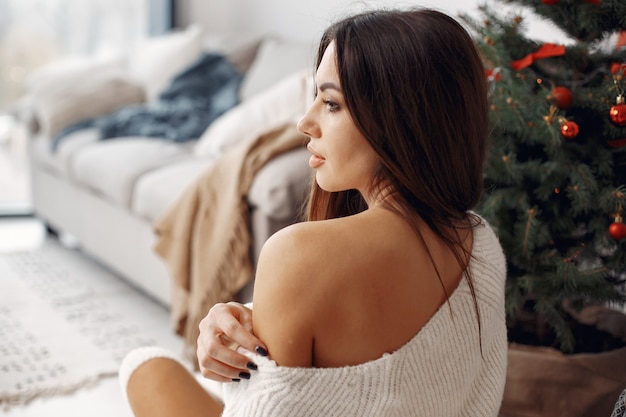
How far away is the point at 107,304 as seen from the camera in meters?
3.03

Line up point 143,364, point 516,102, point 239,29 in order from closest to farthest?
point 143,364, point 516,102, point 239,29

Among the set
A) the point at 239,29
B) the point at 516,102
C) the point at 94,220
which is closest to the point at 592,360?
the point at 516,102

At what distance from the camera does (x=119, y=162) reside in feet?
10.2

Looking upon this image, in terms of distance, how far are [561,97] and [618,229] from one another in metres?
0.30

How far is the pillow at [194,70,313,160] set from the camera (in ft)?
9.86

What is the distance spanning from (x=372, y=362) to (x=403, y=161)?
0.25 meters

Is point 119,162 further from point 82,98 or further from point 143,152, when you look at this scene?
point 82,98

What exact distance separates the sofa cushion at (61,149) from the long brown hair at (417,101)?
276 centimetres

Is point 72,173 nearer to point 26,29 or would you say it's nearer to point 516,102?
point 26,29

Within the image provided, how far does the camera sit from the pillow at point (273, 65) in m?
3.43

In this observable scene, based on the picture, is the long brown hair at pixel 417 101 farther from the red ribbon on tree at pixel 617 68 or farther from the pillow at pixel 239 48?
the pillow at pixel 239 48

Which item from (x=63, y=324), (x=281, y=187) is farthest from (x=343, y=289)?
(x=63, y=324)

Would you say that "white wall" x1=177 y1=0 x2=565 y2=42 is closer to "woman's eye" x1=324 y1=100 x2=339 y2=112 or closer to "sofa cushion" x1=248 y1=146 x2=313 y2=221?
"sofa cushion" x1=248 y1=146 x2=313 y2=221

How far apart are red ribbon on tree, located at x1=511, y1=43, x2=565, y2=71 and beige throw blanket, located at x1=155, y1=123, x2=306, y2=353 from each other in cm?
93
